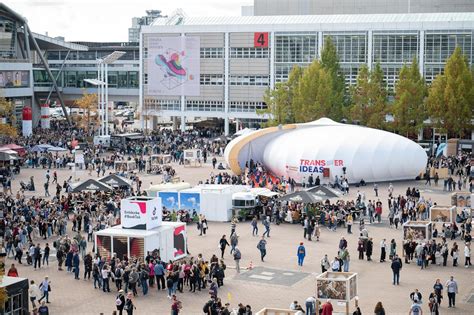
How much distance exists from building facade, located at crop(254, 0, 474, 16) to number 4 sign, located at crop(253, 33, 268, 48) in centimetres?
2139

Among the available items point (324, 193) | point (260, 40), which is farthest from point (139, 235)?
point (260, 40)

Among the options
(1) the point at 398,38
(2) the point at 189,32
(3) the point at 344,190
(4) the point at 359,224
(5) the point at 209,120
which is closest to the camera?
(4) the point at 359,224

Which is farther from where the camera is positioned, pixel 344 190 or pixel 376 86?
pixel 376 86

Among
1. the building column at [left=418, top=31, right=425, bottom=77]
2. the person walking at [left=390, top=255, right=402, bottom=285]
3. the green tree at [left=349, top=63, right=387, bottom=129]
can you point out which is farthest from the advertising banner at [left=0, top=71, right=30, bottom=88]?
the person walking at [left=390, top=255, right=402, bottom=285]

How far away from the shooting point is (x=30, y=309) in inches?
1084

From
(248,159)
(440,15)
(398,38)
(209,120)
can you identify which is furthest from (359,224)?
(209,120)

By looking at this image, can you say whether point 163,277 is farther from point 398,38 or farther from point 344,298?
point 398,38

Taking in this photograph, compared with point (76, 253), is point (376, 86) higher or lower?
higher

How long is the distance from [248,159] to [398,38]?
33.0 m

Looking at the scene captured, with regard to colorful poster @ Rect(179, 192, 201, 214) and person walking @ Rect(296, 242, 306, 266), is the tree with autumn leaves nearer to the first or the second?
colorful poster @ Rect(179, 192, 201, 214)

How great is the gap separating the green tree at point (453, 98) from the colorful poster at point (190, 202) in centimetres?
3566

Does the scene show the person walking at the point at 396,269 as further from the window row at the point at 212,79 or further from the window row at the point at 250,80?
the window row at the point at 212,79

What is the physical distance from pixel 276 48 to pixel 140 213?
62.1 m

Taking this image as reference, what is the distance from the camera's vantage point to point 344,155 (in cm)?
5503
